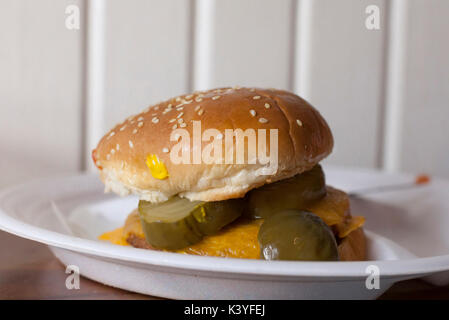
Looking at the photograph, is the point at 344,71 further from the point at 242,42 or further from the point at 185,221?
the point at 185,221

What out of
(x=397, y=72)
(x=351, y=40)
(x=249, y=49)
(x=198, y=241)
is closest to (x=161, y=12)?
(x=249, y=49)

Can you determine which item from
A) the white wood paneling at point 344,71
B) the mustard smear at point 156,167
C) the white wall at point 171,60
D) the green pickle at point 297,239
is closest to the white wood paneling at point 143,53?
the white wall at point 171,60

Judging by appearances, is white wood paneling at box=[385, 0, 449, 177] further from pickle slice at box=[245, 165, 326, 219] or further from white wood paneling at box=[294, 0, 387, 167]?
pickle slice at box=[245, 165, 326, 219]

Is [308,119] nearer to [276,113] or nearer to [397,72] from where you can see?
[276,113]

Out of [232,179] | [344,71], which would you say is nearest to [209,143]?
[232,179]

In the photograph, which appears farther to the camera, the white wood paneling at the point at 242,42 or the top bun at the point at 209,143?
the white wood paneling at the point at 242,42

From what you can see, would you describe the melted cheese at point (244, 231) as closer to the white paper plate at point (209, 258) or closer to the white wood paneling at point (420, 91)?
the white paper plate at point (209, 258)
